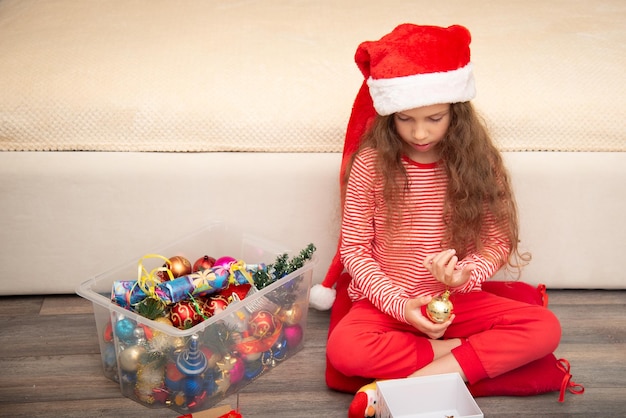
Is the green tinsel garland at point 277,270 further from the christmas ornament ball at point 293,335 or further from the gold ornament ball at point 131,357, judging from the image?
the gold ornament ball at point 131,357

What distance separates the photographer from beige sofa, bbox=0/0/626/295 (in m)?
1.64

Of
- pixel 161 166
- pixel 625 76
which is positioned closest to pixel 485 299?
pixel 625 76

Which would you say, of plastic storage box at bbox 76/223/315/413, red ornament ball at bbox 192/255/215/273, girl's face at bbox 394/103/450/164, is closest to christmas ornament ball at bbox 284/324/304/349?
plastic storage box at bbox 76/223/315/413

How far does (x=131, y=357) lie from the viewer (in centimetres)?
140

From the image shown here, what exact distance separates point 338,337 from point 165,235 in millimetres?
510

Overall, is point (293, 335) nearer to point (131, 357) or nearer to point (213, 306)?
point (213, 306)

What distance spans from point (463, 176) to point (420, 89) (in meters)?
0.24

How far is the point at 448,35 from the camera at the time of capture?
4.40 ft

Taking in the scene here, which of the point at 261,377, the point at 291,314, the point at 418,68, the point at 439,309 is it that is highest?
the point at 418,68

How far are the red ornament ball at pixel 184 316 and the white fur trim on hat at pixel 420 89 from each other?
54 cm

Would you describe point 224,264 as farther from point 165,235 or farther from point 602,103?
point 602,103

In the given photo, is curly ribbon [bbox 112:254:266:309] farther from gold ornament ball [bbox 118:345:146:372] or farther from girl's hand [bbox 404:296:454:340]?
girl's hand [bbox 404:296:454:340]

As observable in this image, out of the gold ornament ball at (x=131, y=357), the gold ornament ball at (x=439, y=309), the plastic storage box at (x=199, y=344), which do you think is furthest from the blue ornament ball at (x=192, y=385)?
the gold ornament ball at (x=439, y=309)

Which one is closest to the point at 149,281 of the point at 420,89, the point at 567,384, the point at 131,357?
the point at 131,357
